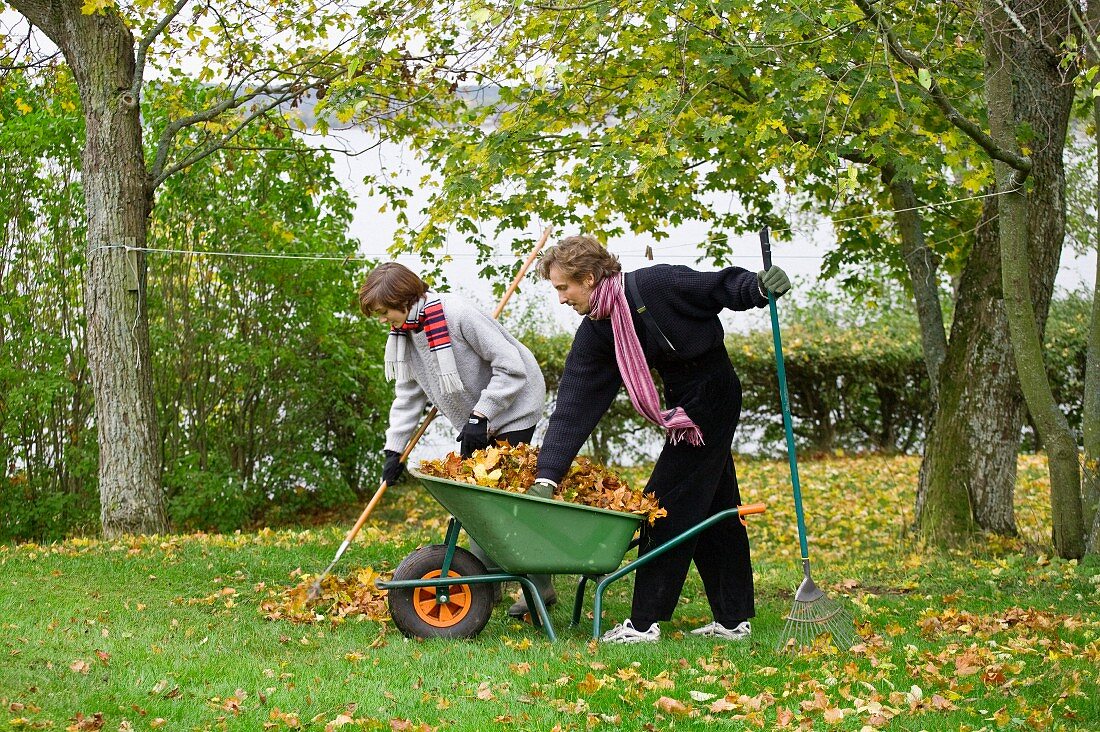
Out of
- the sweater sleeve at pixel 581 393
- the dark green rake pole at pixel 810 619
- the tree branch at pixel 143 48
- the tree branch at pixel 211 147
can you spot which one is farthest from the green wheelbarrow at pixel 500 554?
the tree branch at pixel 143 48

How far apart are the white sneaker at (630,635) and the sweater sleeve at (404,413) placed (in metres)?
1.23

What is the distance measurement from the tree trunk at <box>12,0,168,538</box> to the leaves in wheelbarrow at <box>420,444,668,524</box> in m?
3.73

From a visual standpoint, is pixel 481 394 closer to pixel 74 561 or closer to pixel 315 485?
pixel 74 561

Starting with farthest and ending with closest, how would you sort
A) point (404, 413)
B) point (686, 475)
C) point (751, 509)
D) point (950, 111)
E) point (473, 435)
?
1. point (950, 111)
2. point (404, 413)
3. point (473, 435)
4. point (686, 475)
5. point (751, 509)

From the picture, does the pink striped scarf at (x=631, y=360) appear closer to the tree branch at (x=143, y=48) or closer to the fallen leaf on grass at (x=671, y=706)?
Answer: the fallen leaf on grass at (x=671, y=706)

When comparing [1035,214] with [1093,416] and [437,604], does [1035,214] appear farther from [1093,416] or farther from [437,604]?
[437,604]

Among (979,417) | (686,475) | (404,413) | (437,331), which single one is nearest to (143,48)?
(404,413)

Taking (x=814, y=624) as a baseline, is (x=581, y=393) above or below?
above

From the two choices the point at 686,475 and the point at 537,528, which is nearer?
the point at 537,528

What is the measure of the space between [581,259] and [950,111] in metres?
2.13

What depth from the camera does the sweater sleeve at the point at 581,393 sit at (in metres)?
4.22

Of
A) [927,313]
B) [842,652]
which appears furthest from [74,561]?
[927,313]

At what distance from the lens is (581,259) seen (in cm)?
410

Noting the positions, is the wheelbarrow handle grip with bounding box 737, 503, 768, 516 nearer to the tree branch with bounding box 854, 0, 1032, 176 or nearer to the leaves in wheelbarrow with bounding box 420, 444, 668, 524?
the leaves in wheelbarrow with bounding box 420, 444, 668, 524
